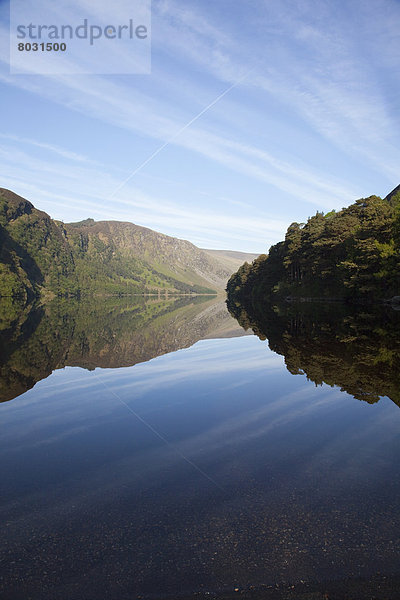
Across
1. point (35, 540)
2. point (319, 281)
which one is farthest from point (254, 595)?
point (319, 281)

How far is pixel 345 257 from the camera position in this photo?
280ft

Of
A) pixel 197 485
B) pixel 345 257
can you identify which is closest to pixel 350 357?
pixel 197 485

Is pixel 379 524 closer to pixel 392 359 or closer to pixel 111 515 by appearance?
pixel 111 515

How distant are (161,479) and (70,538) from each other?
8.98 ft

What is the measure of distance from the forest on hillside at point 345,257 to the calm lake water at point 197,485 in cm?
5381

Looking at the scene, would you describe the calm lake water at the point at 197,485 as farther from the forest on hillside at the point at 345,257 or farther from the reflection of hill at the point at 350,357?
the forest on hillside at the point at 345,257

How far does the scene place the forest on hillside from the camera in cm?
6938

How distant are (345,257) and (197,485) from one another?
83420 mm

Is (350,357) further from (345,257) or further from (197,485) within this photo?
(345,257)

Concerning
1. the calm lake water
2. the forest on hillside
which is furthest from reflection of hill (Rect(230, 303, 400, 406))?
the forest on hillside

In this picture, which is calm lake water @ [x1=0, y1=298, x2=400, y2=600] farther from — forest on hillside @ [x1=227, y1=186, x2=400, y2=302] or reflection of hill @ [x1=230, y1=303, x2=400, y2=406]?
forest on hillside @ [x1=227, y1=186, x2=400, y2=302]

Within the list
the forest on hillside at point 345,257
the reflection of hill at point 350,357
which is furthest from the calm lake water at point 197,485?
the forest on hillside at point 345,257

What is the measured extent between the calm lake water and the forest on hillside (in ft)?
177

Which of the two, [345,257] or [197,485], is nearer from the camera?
[197,485]
